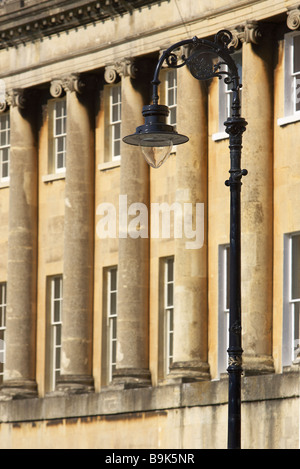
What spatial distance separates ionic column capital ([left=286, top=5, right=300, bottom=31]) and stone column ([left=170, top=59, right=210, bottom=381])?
367 cm

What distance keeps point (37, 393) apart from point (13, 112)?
7713mm

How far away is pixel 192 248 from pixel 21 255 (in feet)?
23.4

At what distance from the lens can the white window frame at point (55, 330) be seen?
131ft

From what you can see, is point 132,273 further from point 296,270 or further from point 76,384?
point 296,270

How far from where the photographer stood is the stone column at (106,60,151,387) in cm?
3641

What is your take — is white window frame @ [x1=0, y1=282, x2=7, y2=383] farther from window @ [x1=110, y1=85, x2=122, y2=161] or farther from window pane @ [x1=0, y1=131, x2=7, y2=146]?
window @ [x1=110, y1=85, x2=122, y2=161]

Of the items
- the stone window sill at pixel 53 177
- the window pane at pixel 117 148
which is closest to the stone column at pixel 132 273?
the window pane at pixel 117 148

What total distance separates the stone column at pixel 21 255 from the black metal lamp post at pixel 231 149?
18.9 metres

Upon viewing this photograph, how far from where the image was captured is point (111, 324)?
1503 inches

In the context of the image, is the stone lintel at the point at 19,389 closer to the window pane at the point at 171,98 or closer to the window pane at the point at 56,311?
the window pane at the point at 56,311

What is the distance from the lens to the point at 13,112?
4103 cm

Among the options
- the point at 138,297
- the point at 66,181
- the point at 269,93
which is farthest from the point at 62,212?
the point at 269,93

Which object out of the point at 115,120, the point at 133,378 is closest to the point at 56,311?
the point at 133,378

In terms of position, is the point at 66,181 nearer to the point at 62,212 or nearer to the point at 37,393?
the point at 62,212
